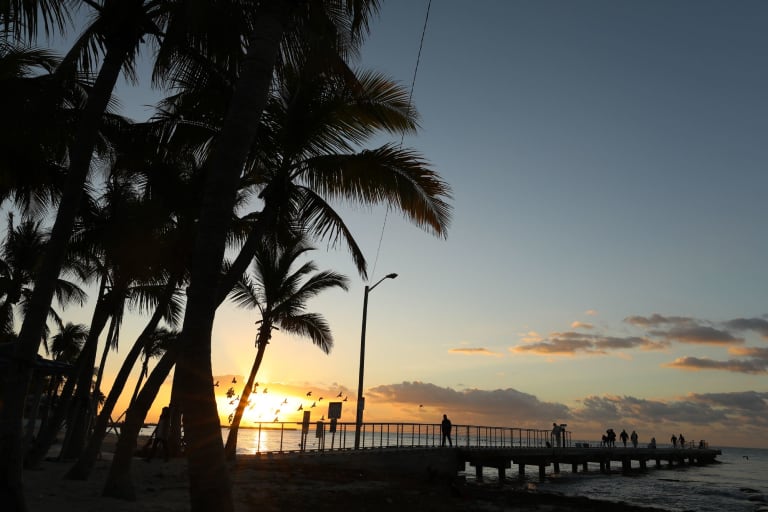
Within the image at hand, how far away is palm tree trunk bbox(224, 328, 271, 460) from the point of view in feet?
74.0

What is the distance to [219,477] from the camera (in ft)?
20.0

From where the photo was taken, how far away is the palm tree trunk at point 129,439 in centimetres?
1167

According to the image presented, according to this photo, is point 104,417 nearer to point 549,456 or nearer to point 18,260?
point 18,260

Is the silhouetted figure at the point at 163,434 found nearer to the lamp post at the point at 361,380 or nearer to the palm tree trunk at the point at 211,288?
the lamp post at the point at 361,380

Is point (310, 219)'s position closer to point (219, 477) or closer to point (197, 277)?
point (197, 277)

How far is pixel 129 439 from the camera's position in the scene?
11641 millimetres

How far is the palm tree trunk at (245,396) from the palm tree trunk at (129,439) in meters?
9.77

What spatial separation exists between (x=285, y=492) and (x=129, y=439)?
596 centimetres

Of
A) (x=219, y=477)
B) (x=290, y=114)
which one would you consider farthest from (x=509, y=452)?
(x=219, y=477)

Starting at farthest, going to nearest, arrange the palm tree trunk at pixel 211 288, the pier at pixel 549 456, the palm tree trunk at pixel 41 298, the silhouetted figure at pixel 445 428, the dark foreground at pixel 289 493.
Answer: the pier at pixel 549 456
the silhouetted figure at pixel 445 428
the dark foreground at pixel 289 493
the palm tree trunk at pixel 41 298
the palm tree trunk at pixel 211 288

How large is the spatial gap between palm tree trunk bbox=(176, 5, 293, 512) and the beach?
611cm

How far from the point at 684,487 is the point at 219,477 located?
44.9 m

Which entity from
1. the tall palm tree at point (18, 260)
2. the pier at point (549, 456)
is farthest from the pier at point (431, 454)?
the tall palm tree at point (18, 260)

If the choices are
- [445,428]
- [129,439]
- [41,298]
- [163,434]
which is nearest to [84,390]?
[163,434]
